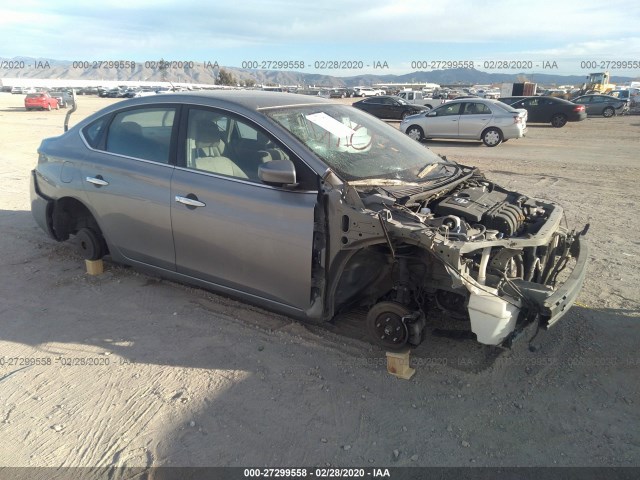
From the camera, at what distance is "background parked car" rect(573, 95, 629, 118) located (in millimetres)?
29453

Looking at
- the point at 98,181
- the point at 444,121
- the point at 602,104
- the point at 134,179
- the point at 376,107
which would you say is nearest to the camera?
the point at 134,179

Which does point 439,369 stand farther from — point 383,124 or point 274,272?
point 383,124

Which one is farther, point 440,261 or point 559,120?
point 559,120

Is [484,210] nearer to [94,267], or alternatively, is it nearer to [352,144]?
[352,144]

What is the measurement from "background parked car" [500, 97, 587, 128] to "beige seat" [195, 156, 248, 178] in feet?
74.2

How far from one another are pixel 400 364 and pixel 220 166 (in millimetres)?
A: 1966

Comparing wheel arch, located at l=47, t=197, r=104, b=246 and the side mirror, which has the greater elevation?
the side mirror

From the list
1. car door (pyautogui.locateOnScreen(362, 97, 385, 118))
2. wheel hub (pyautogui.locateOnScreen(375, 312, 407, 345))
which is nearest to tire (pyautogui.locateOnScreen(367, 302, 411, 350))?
wheel hub (pyautogui.locateOnScreen(375, 312, 407, 345))

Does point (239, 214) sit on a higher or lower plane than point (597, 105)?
lower

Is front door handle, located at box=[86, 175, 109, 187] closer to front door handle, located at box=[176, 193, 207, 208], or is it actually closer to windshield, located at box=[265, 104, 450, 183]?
front door handle, located at box=[176, 193, 207, 208]

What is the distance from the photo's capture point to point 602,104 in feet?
97.1

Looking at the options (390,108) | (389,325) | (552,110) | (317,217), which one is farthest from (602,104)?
(317,217)

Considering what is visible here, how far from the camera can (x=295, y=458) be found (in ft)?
8.32

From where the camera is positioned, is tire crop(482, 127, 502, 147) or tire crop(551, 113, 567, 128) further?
tire crop(551, 113, 567, 128)
